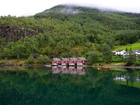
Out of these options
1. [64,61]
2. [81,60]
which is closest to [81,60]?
[81,60]

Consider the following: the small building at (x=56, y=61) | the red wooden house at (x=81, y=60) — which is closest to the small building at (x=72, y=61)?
the red wooden house at (x=81, y=60)

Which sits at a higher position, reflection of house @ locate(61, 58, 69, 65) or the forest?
the forest

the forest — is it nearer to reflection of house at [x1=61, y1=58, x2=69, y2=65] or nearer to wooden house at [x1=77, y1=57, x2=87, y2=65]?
wooden house at [x1=77, y1=57, x2=87, y2=65]

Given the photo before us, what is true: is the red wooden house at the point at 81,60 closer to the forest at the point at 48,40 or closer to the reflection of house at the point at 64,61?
the forest at the point at 48,40

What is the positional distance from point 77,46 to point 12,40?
138 ft

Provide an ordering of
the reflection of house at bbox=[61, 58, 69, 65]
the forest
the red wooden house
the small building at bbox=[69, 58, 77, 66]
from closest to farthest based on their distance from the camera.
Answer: the red wooden house < the small building at bbox=[69, 58, 77, 66] < the reflection of house at bbox=[61, 58, 69, 65] < the forest

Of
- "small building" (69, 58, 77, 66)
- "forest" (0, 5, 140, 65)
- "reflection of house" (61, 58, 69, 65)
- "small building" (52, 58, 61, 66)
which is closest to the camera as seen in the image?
"small building" (69, 58, 77, 66)

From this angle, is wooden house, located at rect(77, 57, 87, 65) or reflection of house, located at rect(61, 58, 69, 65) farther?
reflection of house, located at rect(61, 58, 69, 65)

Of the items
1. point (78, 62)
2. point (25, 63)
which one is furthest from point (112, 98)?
point (25, 63)

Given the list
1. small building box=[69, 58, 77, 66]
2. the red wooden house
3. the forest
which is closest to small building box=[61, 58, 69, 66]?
small building box=[69, 58, 77, 66]

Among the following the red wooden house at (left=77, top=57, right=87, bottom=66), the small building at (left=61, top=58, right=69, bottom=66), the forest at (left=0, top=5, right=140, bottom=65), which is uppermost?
the forest at (left=0, top=5, right=140, bottom=65)

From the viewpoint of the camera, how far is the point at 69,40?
163625mm

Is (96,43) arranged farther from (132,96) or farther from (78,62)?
(132,96)

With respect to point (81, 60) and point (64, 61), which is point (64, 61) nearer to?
point (64, 61)
